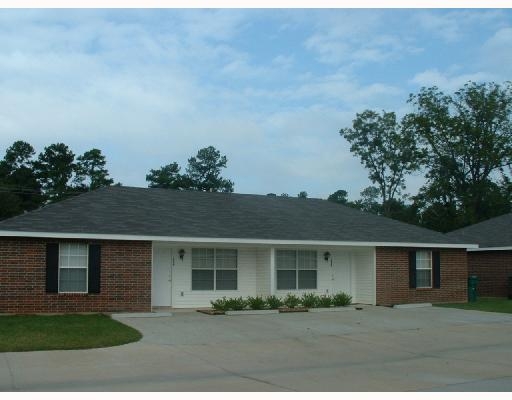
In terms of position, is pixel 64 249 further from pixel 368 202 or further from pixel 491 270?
pixel 368 202

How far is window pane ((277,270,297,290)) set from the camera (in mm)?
23114

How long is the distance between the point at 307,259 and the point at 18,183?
34001 millimetres

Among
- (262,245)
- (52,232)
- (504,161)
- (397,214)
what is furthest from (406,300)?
(397,214)

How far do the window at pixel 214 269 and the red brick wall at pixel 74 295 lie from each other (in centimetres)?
249

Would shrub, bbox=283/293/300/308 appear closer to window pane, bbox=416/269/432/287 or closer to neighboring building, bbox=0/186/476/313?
neighboring building, bbox=0/186/476/313

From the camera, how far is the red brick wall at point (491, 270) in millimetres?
29172

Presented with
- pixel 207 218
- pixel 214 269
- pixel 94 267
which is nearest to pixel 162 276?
pixel 214 269

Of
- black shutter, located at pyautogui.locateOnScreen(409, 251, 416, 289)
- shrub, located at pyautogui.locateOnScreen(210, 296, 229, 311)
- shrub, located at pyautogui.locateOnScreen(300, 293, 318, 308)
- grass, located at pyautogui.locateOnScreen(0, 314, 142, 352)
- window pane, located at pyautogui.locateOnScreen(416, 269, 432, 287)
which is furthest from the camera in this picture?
window pane, located at pyautogui.locateOnScreen(416, 269, 432, 287)

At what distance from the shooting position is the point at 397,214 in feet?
190

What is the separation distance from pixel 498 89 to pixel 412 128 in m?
7.17

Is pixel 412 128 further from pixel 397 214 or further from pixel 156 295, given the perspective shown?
pixel 156 295

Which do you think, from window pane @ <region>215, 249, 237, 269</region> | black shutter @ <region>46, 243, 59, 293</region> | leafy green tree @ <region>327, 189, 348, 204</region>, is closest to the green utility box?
window pane @ <region>215, 249, 237, 269</region>

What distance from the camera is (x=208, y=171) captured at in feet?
205

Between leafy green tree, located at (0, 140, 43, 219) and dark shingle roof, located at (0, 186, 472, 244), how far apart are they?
24244 millimetres
